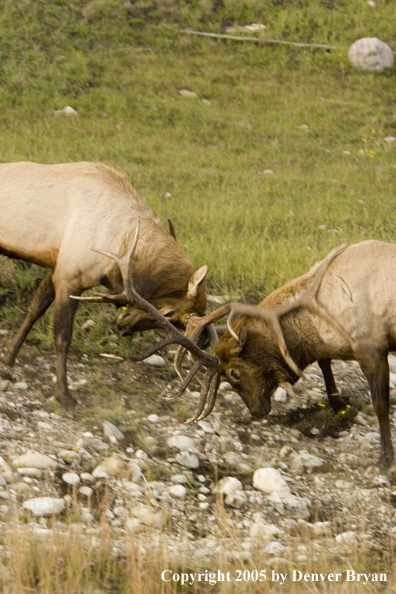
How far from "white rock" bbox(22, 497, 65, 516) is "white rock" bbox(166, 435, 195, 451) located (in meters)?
1.22

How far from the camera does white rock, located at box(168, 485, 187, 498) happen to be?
4.69 metres

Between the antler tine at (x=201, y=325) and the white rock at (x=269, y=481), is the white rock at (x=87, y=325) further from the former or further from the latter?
the white rock at (x=269, y=481)

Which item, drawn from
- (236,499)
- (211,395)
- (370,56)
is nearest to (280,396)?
(211,395)

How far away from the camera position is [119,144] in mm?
11961

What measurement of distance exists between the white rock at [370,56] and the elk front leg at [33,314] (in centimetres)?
1159

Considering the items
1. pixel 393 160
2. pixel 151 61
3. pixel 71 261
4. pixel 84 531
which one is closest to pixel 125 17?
pixel 151 61

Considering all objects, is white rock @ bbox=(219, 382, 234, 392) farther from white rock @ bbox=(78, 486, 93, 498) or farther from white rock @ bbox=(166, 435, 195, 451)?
white rock @ bbox=(78, 486, 93, 498)

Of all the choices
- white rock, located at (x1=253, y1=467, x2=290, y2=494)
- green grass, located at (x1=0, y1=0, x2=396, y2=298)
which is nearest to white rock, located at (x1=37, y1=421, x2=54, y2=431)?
white rock, located at (x1=253, y1=467, x2=290, y2=494)

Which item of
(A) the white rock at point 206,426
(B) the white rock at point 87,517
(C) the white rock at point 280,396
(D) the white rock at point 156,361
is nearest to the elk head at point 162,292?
(A) the white rock at point 206,426

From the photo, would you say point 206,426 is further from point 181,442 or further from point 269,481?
point 269,481

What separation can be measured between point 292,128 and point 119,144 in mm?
3276

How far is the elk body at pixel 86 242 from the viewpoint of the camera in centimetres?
547

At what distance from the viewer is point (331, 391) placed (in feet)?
19.5

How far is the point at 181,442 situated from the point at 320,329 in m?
1.23
